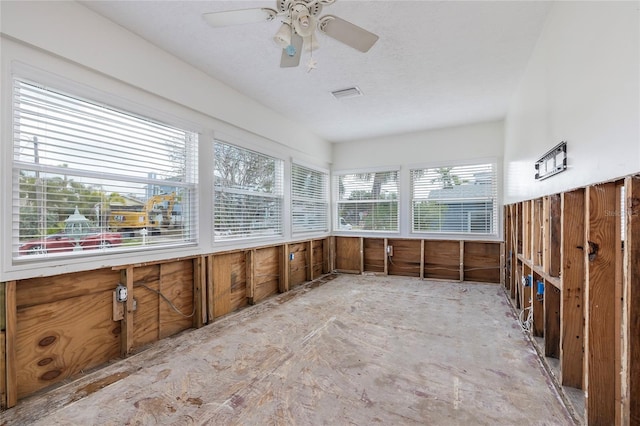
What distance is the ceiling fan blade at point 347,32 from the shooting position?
75.4 inches

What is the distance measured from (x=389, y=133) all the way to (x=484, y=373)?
4.65 meters

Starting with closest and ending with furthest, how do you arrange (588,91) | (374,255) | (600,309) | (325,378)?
(600,309)
(588,91)
(325,378)
(374,255)

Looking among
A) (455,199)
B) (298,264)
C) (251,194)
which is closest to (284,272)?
(298,264)

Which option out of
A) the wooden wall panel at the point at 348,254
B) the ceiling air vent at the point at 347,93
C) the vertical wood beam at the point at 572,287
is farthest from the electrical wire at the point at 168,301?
the wooden wall panel at the point at 348,254

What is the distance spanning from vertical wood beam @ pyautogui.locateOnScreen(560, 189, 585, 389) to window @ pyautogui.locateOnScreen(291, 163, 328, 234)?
154 inches

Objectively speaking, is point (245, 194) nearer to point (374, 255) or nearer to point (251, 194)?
point (251, 194)

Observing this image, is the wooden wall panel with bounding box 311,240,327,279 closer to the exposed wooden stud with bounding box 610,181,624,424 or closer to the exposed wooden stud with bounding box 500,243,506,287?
the exposed wooden stud with bounding box 500,243,506,287

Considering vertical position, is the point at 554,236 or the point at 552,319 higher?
the point at 554,236

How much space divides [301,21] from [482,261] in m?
5.06

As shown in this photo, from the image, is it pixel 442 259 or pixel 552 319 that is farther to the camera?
pixel 442 259

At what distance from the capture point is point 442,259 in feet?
18.4

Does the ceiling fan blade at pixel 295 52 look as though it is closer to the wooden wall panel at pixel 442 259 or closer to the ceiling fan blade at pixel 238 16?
the ceiling fan blade at pixel 238 16

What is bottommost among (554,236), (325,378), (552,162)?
(325,378)

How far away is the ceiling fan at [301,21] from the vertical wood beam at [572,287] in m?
1.73
